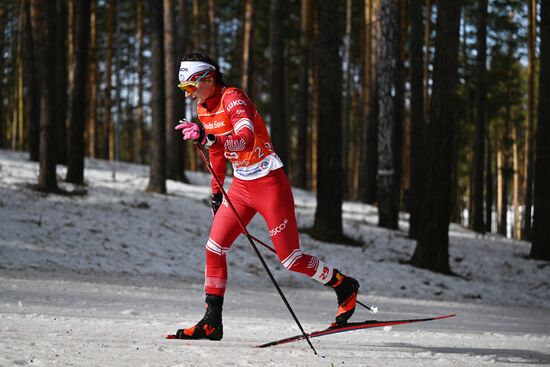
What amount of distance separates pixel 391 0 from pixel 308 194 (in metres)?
8.70

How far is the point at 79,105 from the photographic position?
17.4m

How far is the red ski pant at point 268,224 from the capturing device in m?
5.52

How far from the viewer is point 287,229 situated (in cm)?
553

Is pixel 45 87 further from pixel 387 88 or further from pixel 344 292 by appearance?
pixel 344 292

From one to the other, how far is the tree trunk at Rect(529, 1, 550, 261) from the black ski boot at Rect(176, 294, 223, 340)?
12040 millimetres

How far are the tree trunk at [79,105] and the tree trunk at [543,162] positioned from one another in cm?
1157

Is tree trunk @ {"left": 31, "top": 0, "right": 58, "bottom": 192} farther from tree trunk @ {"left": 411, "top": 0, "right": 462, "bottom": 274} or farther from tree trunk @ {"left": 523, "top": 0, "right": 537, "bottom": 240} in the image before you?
tree trunk @ {"left": 523, "top": 0, "right": 537, "bottom": 240}

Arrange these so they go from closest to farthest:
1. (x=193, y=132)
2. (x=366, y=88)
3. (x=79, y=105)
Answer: (x=193, y=132), (x=79, y=105), (x=366, y=88)

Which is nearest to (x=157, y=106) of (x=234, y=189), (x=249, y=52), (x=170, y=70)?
(x=170, y=70)

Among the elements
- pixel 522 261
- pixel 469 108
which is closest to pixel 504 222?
pixel 469 108

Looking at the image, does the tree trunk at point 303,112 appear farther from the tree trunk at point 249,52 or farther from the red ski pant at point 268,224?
the red ski pant at point 268,224

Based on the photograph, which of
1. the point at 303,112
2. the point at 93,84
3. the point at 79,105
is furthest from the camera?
the point at 93,84

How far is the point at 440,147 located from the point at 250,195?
8306 millimetres

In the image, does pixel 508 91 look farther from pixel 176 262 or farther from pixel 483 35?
pixel 176 262
